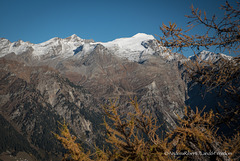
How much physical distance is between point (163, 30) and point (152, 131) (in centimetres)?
363

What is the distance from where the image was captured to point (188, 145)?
18.8 ft

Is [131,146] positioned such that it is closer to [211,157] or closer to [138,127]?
[138,127]

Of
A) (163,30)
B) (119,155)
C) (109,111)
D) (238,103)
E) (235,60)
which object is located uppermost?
(163,30)

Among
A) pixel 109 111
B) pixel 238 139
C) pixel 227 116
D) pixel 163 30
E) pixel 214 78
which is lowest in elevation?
pixel 238 139

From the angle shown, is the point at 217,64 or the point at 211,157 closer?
the point at 211,157

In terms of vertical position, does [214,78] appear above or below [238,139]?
above

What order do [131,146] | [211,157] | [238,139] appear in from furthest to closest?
1. [238,139]
2. [131,146]
3. [211,157]

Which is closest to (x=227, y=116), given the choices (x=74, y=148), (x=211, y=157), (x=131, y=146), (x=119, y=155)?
(x=211, y=157)

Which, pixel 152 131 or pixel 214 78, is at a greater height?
pixel 214 78

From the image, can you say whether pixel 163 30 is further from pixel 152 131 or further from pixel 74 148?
pixel 74 148

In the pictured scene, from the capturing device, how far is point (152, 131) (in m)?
5.82

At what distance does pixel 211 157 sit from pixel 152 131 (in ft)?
6.10

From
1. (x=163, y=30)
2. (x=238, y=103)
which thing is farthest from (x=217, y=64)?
(x=163, y=30)

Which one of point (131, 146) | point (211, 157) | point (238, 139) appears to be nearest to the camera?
point (211, 157)
